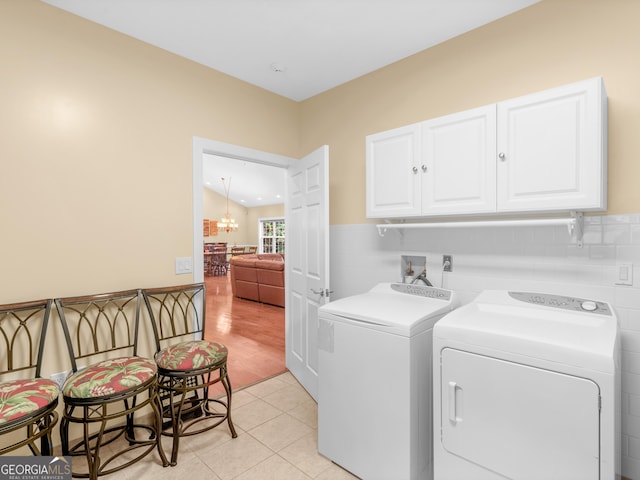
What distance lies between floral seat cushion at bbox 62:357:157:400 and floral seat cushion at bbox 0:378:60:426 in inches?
3.3

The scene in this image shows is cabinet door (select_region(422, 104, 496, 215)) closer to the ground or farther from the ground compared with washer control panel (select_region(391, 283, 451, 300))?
farther from the ground

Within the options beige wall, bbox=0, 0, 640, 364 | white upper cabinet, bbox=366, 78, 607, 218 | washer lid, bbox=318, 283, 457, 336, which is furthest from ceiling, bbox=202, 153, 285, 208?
washer lid, bbox=318, 283, 457, 336

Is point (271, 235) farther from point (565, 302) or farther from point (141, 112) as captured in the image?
point (565, 302)

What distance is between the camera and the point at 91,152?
82.7 inches

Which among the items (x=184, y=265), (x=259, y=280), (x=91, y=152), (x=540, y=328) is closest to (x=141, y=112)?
(x=91, y=152)

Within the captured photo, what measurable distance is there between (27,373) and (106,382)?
590 mm

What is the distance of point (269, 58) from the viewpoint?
8.23 ft

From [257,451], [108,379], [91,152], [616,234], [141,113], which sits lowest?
[257,451]

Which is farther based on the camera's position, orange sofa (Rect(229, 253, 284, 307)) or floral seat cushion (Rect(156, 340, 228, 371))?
orange sofa (Rect(229, 253, 284, 307))

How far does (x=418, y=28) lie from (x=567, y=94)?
3.40 ft

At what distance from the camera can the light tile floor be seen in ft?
6.06

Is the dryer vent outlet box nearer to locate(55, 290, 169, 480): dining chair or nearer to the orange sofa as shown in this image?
locate(55, 290, 169, 480): dining chair

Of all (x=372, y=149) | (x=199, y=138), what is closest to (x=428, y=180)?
(x=372, y=149)

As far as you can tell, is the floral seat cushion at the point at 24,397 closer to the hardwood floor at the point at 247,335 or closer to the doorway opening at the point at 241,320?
the doorway opening at the point at 241,320
